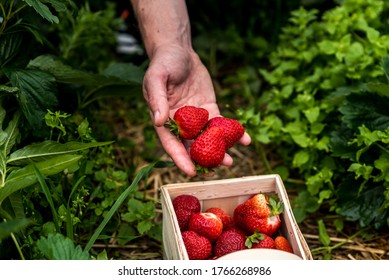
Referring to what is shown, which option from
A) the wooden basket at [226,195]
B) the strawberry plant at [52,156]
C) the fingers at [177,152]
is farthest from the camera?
the fingers at [177,152]

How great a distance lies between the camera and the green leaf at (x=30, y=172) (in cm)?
151

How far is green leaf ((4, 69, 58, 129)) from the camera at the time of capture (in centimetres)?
178

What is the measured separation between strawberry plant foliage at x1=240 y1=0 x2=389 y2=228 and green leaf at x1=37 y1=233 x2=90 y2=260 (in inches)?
36.4

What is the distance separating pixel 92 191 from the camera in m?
1.95

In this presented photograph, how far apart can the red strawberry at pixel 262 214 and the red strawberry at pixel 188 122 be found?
261mm

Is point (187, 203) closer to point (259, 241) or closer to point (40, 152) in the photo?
point (259, 241)

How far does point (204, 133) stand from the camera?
1764mm

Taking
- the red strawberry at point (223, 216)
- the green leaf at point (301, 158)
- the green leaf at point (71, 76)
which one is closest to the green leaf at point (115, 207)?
the red strawberry at point (223, 216)

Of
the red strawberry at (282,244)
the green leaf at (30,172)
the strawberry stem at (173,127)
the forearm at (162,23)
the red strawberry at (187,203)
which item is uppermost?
the forearm at (162,23)

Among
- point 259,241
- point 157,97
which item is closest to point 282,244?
point 259,241

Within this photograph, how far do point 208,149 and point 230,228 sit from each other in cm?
24

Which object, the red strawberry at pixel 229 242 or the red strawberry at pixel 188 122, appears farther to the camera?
the red strawberry at pixel 188 122

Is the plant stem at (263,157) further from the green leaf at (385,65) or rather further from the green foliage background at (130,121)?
the green leaf at (385,65)
